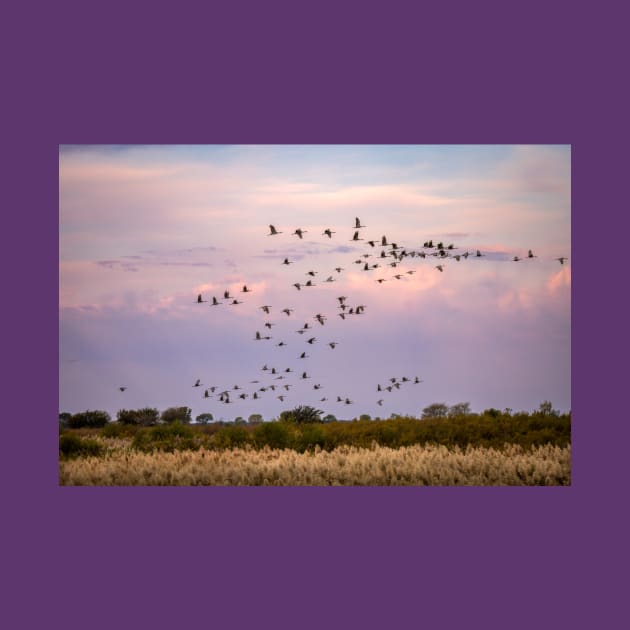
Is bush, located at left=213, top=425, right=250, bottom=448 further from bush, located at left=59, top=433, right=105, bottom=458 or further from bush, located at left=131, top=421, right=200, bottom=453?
bush, located at left=59, top=433, right=105, bottom=458

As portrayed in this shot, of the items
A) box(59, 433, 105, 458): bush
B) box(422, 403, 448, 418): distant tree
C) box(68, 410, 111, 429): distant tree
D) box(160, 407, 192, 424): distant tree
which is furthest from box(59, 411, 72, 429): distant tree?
box(422, 403, 448, 418): distant tree

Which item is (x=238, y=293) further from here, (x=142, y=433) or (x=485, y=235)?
(x=485, y=235)

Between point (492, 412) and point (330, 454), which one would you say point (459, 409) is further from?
point (330, 454)

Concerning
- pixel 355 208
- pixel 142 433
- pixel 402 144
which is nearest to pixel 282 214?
pixel 355 208

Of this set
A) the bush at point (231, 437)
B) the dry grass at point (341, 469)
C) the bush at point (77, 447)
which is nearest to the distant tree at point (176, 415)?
the bush at point (231, 437)

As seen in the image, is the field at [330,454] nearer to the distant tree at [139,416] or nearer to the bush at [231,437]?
the bush at [231,437]

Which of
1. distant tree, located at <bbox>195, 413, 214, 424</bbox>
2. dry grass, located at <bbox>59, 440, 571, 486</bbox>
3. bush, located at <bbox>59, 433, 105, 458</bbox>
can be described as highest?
distant tree, located at <bbox>195, 413, 214, 424</bbox>
